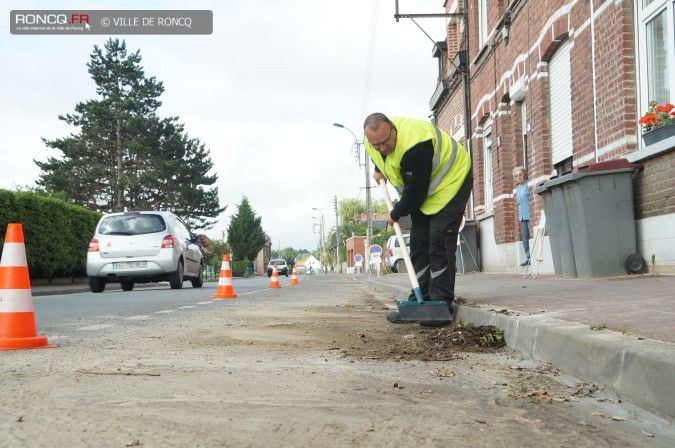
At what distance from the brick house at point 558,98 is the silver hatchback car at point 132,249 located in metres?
7.33

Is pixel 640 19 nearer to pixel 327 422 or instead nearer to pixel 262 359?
pixel 262 359

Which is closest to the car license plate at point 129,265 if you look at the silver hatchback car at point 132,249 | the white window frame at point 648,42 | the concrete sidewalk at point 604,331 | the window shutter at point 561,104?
the silver hatchback car at point 132,249

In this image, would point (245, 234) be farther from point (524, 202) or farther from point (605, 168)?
point (605, 168)

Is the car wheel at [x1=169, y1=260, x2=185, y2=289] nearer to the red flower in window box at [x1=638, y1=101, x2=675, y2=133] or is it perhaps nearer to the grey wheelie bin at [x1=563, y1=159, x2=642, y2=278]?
the grey wheelie bin at [x1=563, y1=159, x2=642, y2=278]

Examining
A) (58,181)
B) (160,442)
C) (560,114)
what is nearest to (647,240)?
(560,114)

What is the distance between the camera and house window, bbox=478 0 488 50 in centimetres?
1906

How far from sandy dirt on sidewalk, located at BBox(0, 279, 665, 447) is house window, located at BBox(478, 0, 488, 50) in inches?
594

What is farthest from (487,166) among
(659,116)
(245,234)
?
(245,234)

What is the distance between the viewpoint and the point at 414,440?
94.9 inches

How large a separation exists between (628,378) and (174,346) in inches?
118

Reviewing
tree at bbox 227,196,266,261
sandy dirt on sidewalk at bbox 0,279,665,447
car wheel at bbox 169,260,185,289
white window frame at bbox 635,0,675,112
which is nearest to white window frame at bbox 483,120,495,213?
car wheel at bbox 169,260,185,289

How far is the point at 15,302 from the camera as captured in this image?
5.30m

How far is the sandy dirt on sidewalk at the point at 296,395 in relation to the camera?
2455 millimetres

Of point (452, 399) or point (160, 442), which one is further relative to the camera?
point (452, 399)
